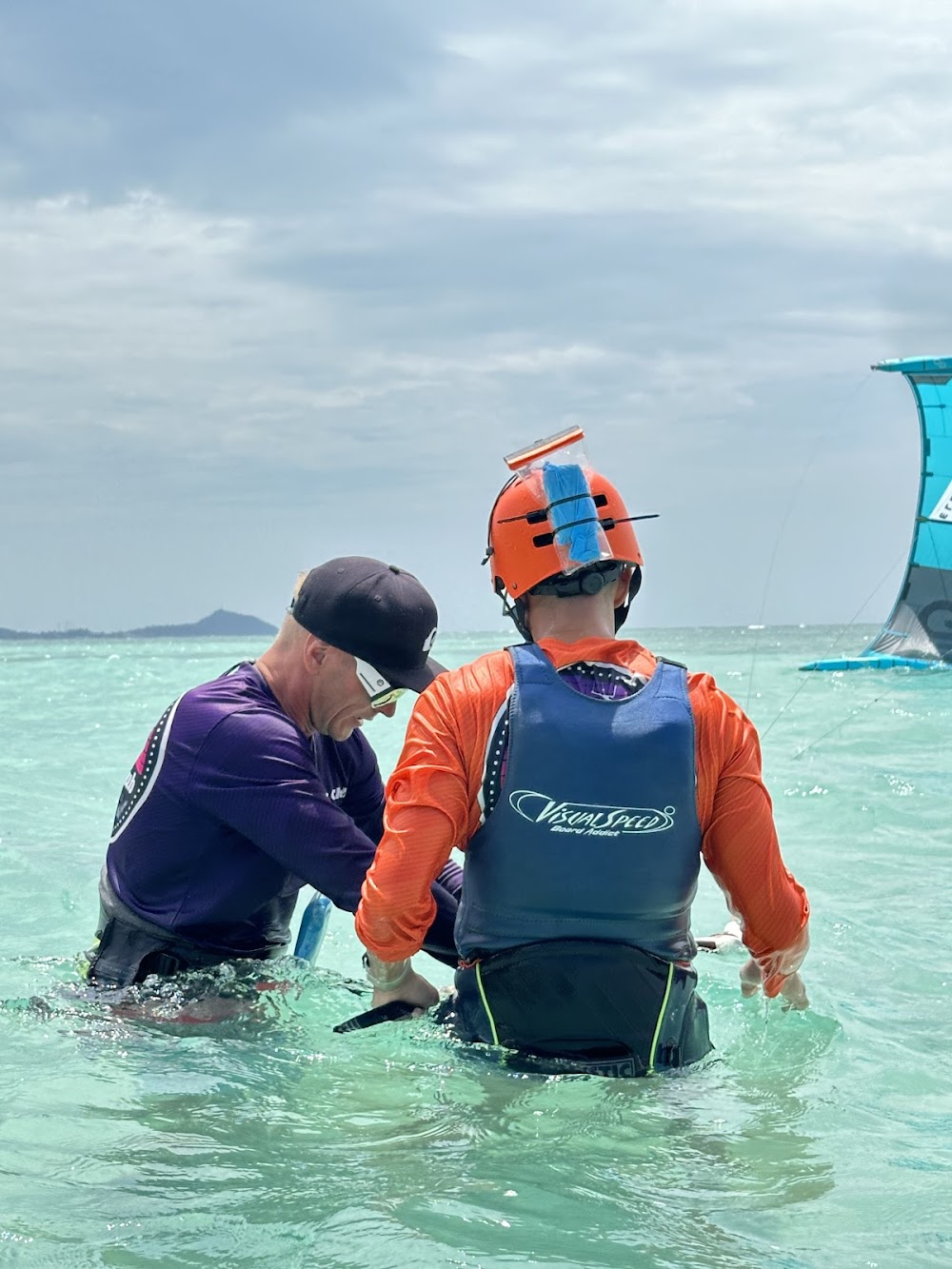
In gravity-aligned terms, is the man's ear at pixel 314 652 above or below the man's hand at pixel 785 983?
above

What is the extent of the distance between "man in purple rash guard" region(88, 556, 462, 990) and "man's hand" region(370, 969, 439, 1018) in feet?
0.92

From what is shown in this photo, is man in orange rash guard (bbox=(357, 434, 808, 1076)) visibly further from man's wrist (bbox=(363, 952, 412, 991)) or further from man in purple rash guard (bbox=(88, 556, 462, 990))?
man in purple rash guard (bbox=(88, 556, 462, 990))

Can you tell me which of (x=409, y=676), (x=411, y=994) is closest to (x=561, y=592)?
(x=409, y=676)

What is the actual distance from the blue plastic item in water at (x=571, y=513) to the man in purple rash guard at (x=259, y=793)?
2.08 ft

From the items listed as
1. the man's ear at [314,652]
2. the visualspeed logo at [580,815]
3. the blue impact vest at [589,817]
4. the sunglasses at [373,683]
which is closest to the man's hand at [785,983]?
the blue impact vest at [589,817]

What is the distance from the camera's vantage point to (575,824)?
2.84m

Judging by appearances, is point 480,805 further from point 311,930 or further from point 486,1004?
point 311,930

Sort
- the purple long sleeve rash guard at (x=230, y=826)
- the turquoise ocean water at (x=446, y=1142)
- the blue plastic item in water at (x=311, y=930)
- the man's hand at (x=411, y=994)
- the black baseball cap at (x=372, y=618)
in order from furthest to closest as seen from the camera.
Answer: the blue plastic item in water at (x=311, y=930) → the black baseball cap at (x=372, y=618) → the purple long sleeve rash guard at (x=230, y=826) → the man's hand at (x=411, y=994) → the turquoise ocean water at (x=446, y=1142)

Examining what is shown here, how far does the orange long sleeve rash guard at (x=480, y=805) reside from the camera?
9.27ft

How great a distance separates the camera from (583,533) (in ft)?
9.88

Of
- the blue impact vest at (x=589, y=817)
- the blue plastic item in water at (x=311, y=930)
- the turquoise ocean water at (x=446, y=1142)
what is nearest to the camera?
the turquoise ocean water at (x=446, y=1142)

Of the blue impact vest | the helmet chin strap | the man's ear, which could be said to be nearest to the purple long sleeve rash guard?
the man's ear

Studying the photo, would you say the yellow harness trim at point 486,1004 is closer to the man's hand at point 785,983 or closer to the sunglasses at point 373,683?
the man's hand at point 785,983

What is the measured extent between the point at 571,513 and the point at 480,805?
675 mm
